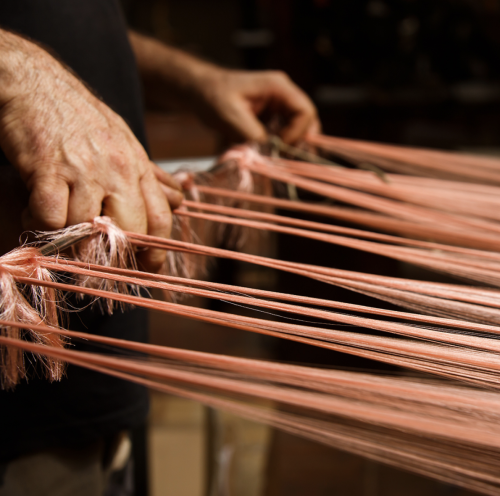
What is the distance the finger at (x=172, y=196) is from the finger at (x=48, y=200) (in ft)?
0.32

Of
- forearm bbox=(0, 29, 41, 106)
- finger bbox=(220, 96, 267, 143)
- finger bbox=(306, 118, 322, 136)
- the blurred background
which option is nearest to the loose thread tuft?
forearm bbox=(0, 29, 41, 106)

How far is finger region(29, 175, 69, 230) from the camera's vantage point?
31cm

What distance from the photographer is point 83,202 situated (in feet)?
1.07

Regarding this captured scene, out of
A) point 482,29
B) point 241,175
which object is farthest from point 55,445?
point 482,29

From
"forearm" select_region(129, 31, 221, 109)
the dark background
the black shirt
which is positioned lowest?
the black shirt

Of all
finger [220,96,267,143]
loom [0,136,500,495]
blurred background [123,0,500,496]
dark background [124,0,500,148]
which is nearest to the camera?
loom [0,136,500,495]

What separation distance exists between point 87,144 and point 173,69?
503 millimetres

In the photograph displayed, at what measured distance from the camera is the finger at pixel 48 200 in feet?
1.01

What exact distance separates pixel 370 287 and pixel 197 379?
0.15m

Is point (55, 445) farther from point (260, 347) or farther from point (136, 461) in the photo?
point (260, 347)

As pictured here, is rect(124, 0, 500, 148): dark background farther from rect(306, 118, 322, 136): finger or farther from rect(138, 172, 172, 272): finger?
Result: rect(138, 172, 172, 272): finger

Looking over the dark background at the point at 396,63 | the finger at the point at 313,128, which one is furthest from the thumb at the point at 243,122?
the dark background at the point at 396,63

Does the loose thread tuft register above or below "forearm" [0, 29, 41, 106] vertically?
below

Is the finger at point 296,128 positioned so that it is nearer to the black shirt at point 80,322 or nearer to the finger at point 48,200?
the black shirt at point 80,322
